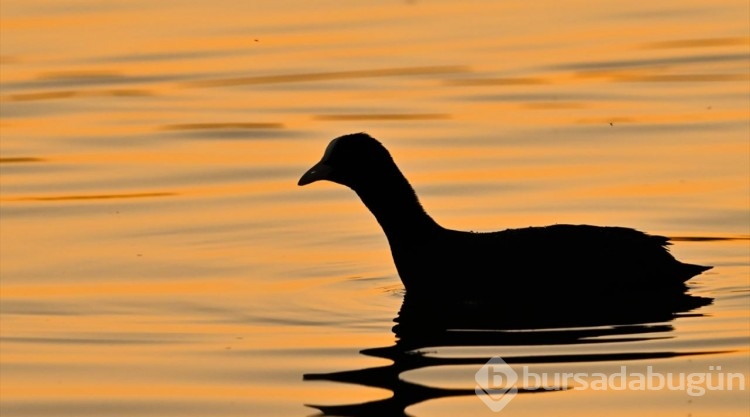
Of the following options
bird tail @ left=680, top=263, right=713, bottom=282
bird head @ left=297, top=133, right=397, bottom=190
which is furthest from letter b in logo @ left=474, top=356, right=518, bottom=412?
bird head @ left=297, top=133, right=397, bottom=190

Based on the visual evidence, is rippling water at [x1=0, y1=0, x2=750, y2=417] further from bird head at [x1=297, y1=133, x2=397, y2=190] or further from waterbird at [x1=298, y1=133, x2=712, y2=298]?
bird head at [x1=297, y1=133, x2=397, y2=190]

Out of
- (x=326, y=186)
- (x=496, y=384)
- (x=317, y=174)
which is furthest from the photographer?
(x=326, y=186)

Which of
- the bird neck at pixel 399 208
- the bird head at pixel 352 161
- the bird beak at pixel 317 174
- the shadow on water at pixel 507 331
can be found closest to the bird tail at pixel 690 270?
the shadow on water at pixel 507 331

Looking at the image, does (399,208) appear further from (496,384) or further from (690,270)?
(496,384)

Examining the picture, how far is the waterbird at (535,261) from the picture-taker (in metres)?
12.6

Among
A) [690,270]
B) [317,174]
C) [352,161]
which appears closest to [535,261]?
[690,270]

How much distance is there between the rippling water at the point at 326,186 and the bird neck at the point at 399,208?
0.40 metres

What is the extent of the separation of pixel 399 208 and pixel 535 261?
3.15 feet

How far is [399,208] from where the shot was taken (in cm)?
1307

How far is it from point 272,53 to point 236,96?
1.70 m

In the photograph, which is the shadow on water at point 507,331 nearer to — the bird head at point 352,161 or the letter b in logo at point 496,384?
the letter b in logo at point 496,384

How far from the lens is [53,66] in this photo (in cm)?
2030

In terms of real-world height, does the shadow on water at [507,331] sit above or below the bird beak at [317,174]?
below

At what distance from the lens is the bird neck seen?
13.0 meters
